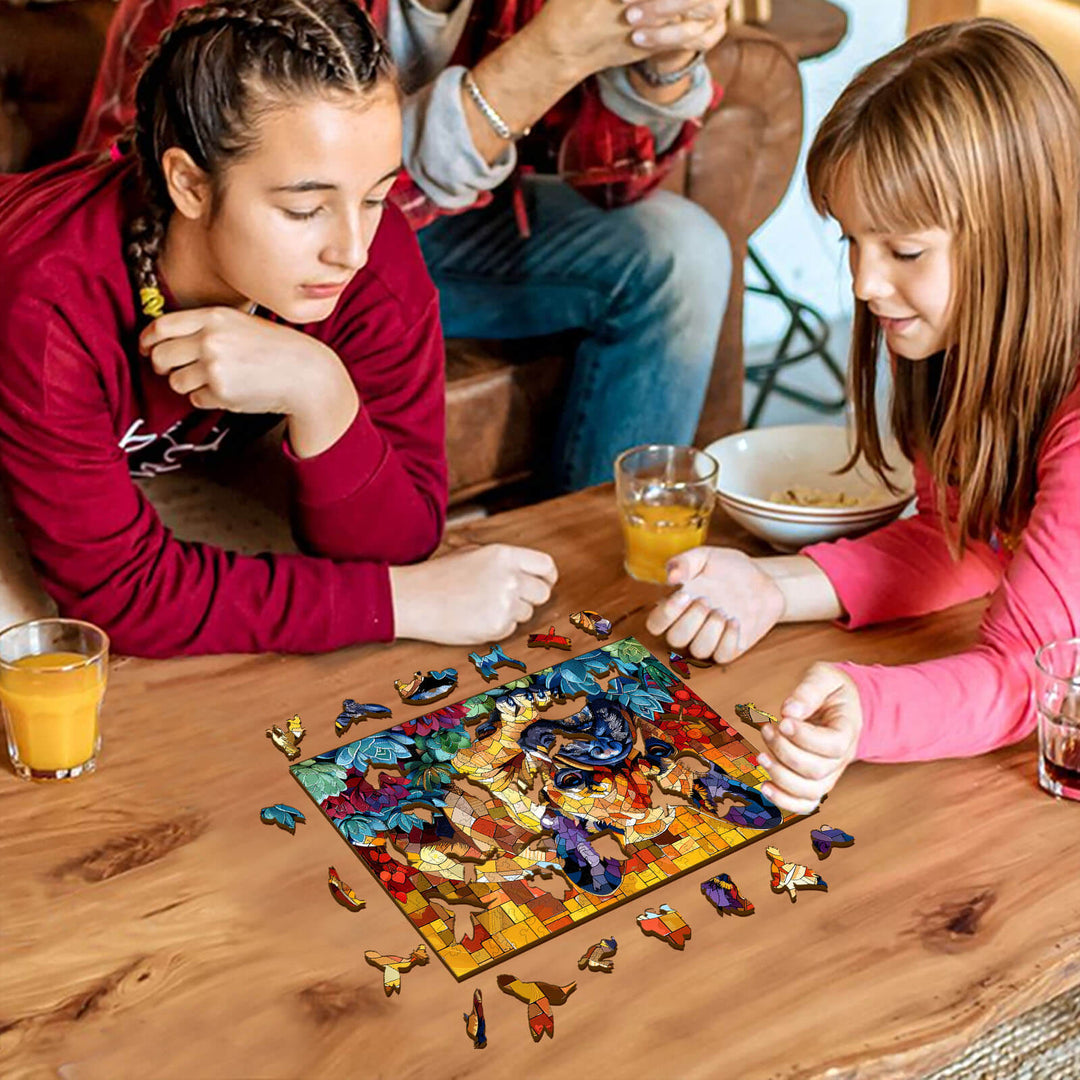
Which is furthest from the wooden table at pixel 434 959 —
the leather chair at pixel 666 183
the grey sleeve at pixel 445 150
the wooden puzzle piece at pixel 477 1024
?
the leather chair at pixel 666 183

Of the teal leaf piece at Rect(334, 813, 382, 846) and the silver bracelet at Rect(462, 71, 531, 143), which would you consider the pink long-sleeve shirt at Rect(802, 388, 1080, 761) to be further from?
the silver bracelet at Rect(462, 71, 531, 143)

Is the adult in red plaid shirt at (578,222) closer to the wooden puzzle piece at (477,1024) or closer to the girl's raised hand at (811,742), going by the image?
the girl's raised hand at (811,742)

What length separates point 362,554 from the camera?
153cm

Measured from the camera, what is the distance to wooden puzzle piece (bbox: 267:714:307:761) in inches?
47.1

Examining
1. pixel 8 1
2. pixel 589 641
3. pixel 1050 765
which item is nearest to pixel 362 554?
pixel 589 641

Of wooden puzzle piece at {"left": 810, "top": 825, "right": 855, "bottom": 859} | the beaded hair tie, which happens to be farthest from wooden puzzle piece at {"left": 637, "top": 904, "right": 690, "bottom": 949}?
the beaded hair tie

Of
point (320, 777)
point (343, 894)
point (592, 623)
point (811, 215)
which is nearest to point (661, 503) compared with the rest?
point (592, 623)

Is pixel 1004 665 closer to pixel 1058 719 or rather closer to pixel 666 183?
pixel 1058 719

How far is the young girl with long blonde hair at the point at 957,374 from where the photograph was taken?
1.17 meters

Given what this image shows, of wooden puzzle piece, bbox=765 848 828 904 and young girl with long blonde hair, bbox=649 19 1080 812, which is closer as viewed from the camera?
wooden puzzle piece, bbox=765 848 828 904

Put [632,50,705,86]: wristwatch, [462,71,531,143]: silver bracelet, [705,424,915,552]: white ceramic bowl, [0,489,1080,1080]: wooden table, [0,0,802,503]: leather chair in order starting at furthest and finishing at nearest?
[0,0,802,503]: leather chair < [632,50,705,86]: wristwatch < [462,71,531,143]: silver bracelet < [705,424,915,552]: white ceramic bowl < [0,489,1080,1080]: wooden table

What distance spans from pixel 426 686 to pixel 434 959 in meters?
0.33

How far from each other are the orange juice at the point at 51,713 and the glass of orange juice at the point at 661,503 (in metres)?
0.53

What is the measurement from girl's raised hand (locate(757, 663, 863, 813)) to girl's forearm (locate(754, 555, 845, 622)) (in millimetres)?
229
